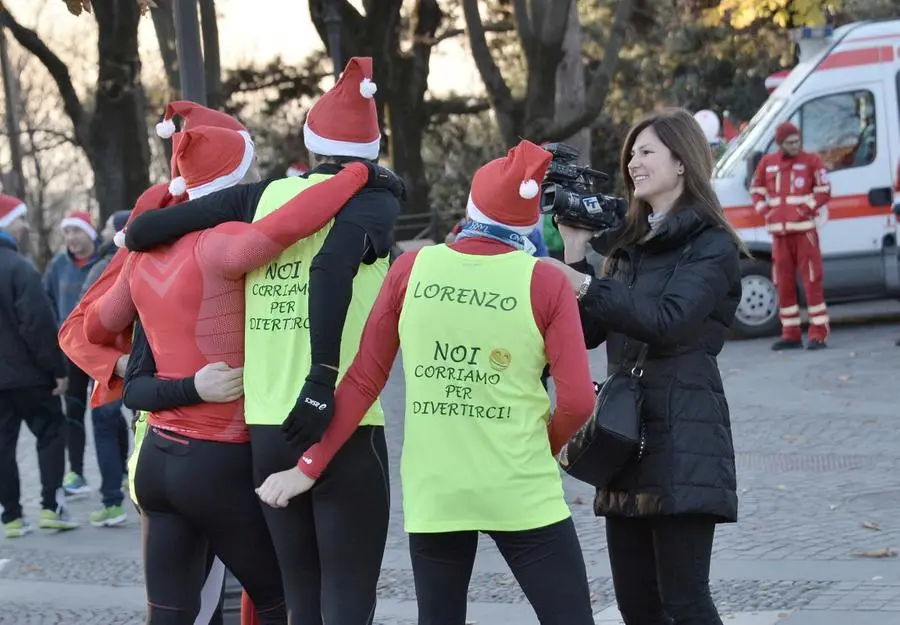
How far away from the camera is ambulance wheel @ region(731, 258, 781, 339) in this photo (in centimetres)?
1464

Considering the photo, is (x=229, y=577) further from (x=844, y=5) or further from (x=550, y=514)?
(x=844, y=5)

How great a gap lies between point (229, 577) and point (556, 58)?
1751 centimetres

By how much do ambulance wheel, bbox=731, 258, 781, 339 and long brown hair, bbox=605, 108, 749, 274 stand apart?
10.3 m

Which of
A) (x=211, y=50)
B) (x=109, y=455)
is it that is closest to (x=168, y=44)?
(x=211, y=50)

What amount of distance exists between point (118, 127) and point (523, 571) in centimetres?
2095

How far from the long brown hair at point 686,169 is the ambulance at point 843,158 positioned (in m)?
10.2

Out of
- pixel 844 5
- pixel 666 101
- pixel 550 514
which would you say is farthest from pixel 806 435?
pixel 666 101

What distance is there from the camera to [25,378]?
8.52 meters

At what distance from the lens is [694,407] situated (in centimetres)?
419

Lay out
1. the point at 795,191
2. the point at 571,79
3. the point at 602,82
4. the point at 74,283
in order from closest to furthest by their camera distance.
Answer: the point at 74,283 → the point at 795,191 → the point at 602,82 → the point at 571,79

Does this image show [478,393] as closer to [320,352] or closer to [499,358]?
[499,358]

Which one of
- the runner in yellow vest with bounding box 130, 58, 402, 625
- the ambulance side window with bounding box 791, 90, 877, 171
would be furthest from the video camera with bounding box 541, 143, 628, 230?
the ambulance side window with bounding box 791, 90, 877, 171

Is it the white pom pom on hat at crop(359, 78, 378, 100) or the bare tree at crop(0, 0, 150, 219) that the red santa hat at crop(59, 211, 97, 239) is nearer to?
the white pom pom on hat at crop(359, 78, 378, 100)

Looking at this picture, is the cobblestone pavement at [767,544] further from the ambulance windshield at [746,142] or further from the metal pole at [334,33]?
the metal pole at [334,33]
